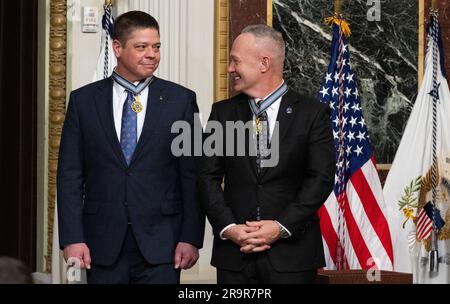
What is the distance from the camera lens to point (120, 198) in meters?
4.76

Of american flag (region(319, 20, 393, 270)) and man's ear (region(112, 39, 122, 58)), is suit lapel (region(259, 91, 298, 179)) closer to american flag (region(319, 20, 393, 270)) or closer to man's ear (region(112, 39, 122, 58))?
man's ear (region(112, 39, 122, 58))

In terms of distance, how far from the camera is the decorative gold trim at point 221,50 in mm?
7629

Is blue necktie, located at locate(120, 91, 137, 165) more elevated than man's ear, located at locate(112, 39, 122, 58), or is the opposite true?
man's ear, located at locate(112, 39, 122, 58)

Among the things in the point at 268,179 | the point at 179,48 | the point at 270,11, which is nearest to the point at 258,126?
the point at 268,179

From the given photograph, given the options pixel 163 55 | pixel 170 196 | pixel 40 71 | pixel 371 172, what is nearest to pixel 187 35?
pixel 163 55

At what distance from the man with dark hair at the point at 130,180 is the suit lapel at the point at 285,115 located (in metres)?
0.45

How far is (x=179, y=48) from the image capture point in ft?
24.6

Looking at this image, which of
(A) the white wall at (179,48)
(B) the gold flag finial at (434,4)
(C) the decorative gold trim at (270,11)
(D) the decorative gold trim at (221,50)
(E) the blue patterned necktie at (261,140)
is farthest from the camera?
(B) the gold flag finial at (434,4)

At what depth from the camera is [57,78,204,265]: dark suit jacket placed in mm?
4738

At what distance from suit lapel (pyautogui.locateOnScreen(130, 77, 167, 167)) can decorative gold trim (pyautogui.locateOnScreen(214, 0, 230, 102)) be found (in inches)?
107

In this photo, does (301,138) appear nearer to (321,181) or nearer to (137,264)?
(321,181)

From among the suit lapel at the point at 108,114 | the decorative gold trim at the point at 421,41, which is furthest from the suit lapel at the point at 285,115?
the decorative gold trim at the point at 421,41

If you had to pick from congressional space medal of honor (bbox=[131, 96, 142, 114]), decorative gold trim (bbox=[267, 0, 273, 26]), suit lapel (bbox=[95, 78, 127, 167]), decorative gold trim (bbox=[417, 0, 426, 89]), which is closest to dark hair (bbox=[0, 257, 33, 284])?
suit lapel (bbox=[95, 78, 127, 167])

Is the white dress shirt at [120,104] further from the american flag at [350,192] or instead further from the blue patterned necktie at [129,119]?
the american flag at [350,192]
